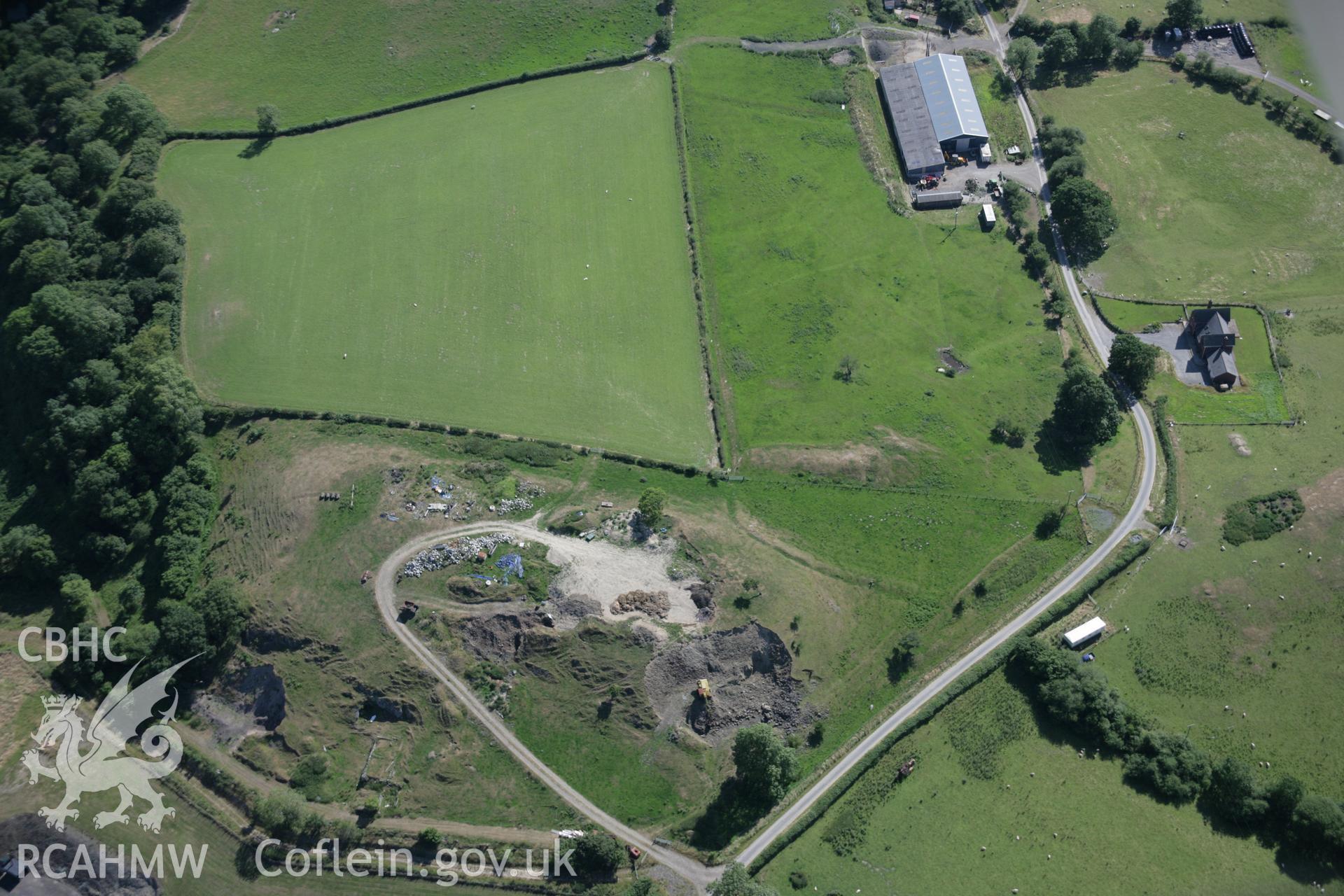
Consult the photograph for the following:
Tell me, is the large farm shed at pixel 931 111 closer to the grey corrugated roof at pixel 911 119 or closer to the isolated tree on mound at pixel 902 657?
the grey corrugated roof at pixel 911 119

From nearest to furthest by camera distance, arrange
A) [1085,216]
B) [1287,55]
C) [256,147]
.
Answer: [1085,216] < [256,147] < [1287,55]

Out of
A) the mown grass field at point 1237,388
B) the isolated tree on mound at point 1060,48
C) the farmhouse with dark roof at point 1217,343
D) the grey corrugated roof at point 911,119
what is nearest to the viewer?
the mown grass field at point 1237,388

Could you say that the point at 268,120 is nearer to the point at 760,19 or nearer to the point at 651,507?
the point at 760,19

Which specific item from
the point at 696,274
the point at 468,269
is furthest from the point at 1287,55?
the point at 468,269

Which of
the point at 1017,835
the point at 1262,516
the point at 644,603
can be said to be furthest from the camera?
the point at 1262,516

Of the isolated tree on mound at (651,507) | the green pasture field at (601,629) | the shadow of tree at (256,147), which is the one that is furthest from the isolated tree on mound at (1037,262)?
the shadow of tree at (256,147)

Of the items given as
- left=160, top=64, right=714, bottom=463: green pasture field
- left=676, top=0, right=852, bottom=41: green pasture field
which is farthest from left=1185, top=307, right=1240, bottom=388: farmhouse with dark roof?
left=676, top=0, right=852, bottom=41: green pasture field

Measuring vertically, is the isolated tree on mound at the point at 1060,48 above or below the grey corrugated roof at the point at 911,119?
above
